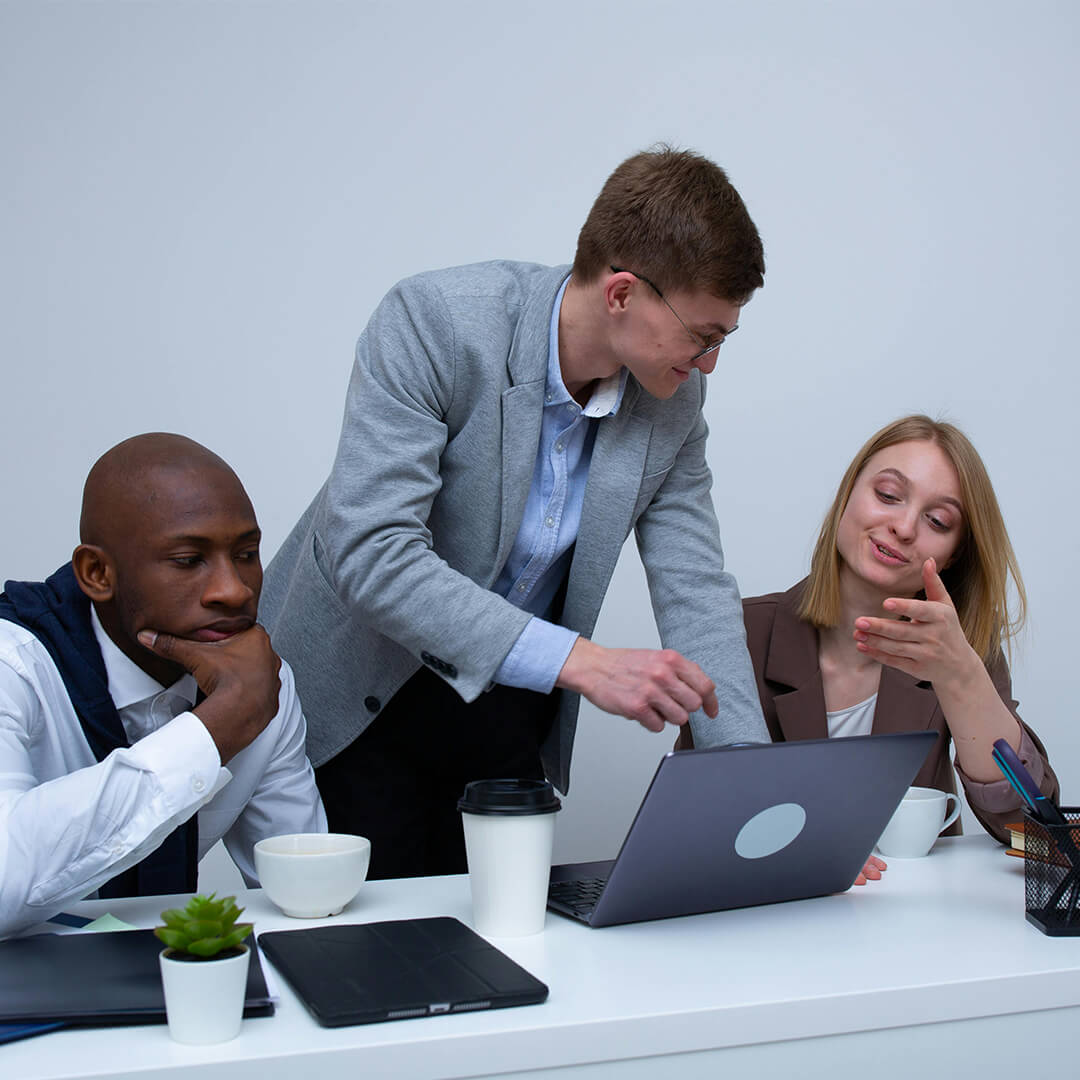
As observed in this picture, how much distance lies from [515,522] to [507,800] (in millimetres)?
614

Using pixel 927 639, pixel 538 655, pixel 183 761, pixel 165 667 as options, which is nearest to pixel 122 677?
pixel 165 667

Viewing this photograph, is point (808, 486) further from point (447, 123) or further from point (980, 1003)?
point (980, 1003)

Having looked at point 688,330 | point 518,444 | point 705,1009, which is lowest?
point 705,1009

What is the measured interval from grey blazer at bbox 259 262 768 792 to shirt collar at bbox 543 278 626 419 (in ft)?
0.08

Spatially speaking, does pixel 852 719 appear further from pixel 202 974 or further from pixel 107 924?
pixel 202 974

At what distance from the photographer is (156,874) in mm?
1382

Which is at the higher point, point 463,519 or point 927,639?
point 463,519

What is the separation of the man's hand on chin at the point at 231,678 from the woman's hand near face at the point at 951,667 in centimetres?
74

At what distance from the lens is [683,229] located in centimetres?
146

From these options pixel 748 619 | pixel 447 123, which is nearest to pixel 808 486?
pixel 748 619

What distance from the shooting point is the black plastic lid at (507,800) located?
102 centimetres

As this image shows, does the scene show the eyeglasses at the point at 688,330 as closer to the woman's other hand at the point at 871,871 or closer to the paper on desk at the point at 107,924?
the woman's other hand at the point at 871,871

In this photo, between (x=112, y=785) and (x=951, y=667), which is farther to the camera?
(x=951, y=667)

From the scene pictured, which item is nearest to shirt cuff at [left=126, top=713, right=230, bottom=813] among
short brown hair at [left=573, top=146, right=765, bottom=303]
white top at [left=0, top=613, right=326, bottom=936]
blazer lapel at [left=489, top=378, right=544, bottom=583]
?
white top at [left=0, top=613, right=326, bottom=936]
